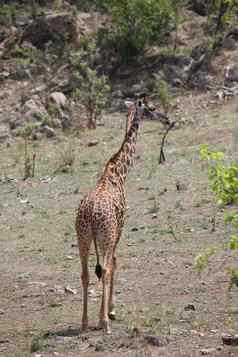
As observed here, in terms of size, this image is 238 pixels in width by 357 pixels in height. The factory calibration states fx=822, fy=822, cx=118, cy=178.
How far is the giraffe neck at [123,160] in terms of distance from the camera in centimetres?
841

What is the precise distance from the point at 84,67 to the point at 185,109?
135 inches

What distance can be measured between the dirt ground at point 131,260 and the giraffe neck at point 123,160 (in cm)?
134

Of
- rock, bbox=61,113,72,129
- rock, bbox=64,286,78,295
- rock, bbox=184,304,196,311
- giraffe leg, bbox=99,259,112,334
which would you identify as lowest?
rock, bbox=61,113,72,129

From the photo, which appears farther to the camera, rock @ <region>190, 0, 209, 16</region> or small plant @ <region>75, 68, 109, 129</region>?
rock @ <region>190, 0, 209, 16</region>

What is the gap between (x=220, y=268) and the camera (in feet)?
31.7

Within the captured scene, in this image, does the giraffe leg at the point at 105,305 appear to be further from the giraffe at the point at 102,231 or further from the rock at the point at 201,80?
the rock at the point at 201,80

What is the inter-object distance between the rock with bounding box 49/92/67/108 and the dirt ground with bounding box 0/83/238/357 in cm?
365

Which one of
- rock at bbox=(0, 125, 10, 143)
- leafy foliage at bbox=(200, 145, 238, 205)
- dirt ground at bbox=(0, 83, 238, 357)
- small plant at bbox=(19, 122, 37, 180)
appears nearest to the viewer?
leafy foliage at bbox=(200, 145, 238, 205)

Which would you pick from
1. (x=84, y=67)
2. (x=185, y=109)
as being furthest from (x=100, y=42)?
(x=185, y=109)

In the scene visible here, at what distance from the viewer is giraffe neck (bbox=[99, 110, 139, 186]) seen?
841 cm

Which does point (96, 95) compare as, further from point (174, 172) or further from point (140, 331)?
point (140, 331)

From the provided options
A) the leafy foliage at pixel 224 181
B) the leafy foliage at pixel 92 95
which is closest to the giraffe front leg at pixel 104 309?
the leafy foliage at pixel 224 181

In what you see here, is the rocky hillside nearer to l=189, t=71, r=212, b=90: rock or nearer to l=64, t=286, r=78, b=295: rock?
l=189, t=71, r=212, b=90: rock

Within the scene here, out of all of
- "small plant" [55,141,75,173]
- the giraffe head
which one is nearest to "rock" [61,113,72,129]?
"small plant" [55,141,75,173]
